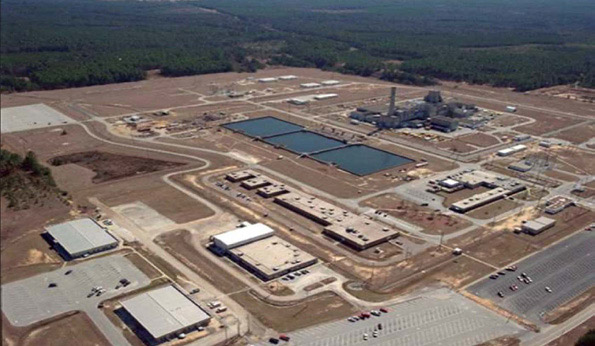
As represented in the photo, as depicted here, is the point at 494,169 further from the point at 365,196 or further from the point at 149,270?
the point at 149,270

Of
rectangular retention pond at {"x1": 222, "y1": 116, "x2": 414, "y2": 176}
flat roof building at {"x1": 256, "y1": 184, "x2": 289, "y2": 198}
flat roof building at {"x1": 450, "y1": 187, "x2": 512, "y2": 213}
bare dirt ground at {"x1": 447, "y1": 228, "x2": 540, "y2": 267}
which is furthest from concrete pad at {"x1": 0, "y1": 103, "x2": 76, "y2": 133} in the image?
bare dirt ground at {"x1": 447, "y1": 228, "x2": 540, "y2": 267}

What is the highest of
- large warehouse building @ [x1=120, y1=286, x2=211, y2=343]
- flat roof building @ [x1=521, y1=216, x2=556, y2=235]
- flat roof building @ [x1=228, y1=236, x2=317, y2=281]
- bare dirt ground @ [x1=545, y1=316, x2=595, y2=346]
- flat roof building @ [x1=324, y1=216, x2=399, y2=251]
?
flat roof building @ [x1=521, y1=216, x2=556, y2=235]

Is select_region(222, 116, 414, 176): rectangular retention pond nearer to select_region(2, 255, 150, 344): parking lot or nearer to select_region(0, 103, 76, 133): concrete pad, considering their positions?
select_region(0, 103, 76, 133): concrete pad

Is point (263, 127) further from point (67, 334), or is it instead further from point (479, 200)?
point (67, 334)

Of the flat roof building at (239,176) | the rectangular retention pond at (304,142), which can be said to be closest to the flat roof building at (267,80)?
the rectangular retention pond at (304,142)

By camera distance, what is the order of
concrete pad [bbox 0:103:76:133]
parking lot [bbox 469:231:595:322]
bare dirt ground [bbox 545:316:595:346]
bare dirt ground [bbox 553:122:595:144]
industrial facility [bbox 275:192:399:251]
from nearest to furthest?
bare dirt ground [bbox 545:316:595:346], parking lot [bbox 469:231:595:322], industrial facility [bbox 275:192:399:251], concrete pad [bbox 0:103:76:133], bare dirt ground [bbox 553:122:595:144]

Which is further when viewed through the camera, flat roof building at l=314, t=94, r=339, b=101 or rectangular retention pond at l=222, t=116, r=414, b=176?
flat roof building at l=314, t=94, r=339, b=101

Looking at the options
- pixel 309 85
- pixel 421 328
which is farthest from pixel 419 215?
pixel 309 85
